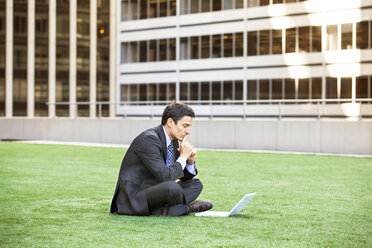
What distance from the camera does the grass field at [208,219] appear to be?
22.2 ft

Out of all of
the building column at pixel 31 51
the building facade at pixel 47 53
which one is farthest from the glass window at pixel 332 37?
the building column at pixel 31 51

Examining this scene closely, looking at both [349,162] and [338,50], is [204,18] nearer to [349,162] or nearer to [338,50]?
[338,50]

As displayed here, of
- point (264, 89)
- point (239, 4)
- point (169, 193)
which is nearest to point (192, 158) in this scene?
point (169, 193)

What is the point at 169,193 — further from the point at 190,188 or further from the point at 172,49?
the point at 172,49

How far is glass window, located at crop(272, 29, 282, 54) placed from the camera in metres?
50.6

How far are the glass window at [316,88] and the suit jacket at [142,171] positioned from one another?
4217 cm

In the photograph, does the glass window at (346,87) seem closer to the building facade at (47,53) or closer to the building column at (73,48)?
the building facade at (47,53)

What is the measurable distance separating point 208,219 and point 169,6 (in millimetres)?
51557

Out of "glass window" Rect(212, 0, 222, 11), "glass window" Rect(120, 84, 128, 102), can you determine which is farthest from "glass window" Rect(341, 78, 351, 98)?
"glass window" Rect(120, 84, 128, 102)

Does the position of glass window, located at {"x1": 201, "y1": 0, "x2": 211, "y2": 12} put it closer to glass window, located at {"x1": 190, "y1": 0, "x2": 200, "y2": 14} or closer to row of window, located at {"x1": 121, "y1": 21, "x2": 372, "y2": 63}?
glass window, located at {"x1": 190, "y1": 0, "x2": 200, "y2": 14}

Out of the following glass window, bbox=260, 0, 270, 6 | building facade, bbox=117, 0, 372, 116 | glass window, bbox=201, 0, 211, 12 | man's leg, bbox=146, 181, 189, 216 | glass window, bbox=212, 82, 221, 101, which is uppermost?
glass window, bbox=201, 0, 211, 12

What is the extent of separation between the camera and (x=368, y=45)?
46.2 m

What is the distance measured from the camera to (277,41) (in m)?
50.8

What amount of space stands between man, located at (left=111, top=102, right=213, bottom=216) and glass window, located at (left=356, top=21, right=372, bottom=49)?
40.7 m
